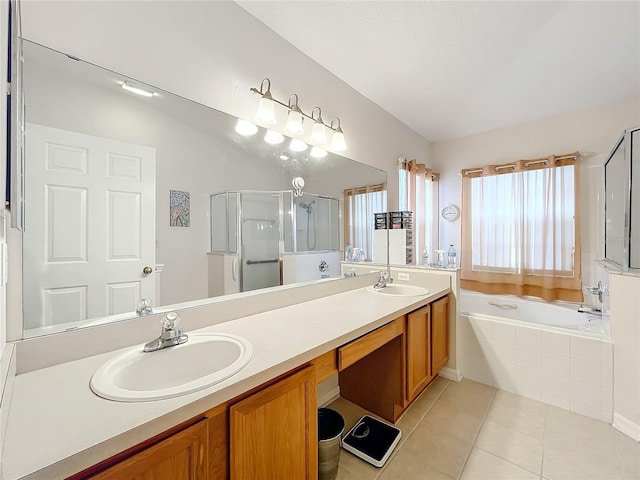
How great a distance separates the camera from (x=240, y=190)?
1.49 meters

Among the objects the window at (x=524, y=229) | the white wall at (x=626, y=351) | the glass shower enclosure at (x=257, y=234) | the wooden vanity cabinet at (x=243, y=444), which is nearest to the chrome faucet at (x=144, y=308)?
the glass shower enclosure at (x=257, y=234)

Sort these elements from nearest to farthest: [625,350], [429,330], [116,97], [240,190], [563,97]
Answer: [116,97] → [240,190] → [625,350] → [429,330] → [563,97]

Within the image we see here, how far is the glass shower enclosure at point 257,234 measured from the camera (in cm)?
140

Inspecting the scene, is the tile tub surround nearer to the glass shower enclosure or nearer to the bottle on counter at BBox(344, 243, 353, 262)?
the bottle on counter at BBox(344, 243, 353, 262)

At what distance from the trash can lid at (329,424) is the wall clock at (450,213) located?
9.23 feet

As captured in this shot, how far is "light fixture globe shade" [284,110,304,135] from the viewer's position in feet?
5.71

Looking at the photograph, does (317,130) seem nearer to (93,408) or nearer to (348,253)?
(348,253)

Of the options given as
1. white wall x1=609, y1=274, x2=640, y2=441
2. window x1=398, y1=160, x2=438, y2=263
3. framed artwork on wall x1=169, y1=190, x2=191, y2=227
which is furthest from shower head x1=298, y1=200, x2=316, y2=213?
white wall x1=609, y1=274, x2=640, y2=441

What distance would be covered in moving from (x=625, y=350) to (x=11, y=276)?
298 cm

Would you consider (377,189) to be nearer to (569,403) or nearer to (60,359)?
(569,403)

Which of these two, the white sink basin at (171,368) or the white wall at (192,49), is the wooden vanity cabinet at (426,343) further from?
the white wall at (192,49)

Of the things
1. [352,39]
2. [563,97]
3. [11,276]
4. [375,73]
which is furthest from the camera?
[563,97]

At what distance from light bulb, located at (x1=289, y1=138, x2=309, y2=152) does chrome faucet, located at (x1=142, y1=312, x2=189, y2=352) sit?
121 centimetres

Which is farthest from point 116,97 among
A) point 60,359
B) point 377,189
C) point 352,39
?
point 377,189
